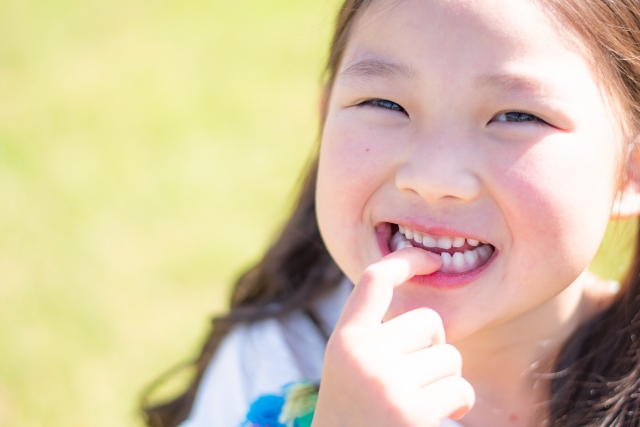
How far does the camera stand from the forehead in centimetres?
113

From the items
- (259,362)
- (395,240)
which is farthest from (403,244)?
(259,362)

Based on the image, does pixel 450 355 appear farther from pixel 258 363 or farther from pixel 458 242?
pixel 258 363

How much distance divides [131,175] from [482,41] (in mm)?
2292

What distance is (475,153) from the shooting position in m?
1.15

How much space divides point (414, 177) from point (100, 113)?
106 inches

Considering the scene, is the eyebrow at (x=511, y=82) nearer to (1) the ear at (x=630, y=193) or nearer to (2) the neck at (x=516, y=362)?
(1) the ear at (x=630, y=193)

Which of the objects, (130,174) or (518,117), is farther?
(130,174)

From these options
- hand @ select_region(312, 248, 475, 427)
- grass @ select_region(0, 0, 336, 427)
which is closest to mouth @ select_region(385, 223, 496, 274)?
hand @ select_region(312, 248, 475, 427)

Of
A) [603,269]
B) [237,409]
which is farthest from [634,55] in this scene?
[237,409]

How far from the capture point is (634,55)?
1.32 meters

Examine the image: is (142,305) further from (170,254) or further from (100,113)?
(100,113)

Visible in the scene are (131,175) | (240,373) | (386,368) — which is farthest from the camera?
(131,175)

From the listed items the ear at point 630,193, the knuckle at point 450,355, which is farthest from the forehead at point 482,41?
the knuckle at point 450,355

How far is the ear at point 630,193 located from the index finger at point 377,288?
0.46m
